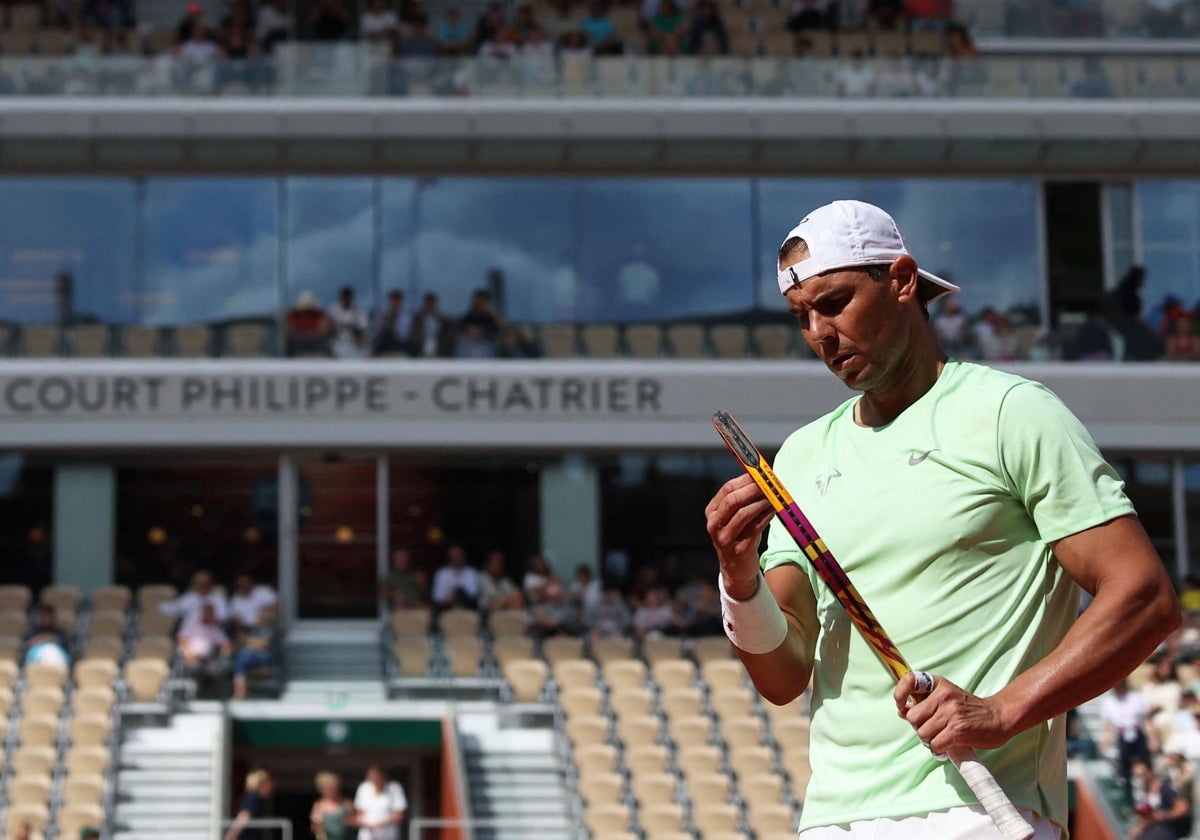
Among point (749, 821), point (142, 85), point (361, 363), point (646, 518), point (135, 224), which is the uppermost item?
point (142, 85)

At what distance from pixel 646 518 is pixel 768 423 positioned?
6.79 feet

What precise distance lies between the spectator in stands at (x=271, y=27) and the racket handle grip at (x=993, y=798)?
25.2 metres

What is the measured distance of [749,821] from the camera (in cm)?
1998

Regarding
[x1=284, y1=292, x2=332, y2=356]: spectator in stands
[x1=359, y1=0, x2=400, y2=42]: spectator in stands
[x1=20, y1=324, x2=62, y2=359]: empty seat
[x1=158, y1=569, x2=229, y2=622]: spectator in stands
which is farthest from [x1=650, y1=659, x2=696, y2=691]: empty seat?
[x1=359, y1=0, x2=400, y2=42]: spectator in stands

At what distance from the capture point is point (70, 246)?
87.0 ft

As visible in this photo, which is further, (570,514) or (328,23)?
(328,23)

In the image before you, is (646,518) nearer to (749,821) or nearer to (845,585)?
(749,821)

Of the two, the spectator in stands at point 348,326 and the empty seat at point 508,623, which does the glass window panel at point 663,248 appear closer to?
the spectator in stands at point 348,326

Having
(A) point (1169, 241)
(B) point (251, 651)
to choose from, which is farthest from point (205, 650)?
(A) point (1169, 241)

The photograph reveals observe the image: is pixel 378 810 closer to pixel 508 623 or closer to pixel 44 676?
pixel 44 676

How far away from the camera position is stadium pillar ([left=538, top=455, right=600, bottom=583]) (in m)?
26.8

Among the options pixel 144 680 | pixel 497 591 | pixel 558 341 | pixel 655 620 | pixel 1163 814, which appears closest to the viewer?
pixel 1163 814

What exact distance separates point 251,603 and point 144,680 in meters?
2.19

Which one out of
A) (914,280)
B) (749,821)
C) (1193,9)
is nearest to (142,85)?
(749,821)
